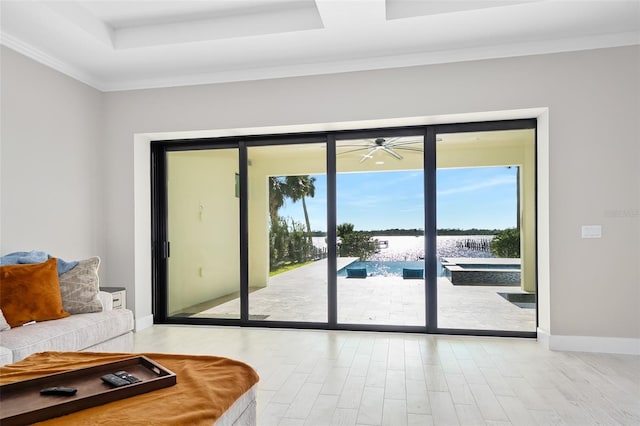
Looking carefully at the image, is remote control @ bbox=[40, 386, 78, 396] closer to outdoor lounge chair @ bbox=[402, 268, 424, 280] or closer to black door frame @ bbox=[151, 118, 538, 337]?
black door frame @ bbox=[151, 118, 538, 337]

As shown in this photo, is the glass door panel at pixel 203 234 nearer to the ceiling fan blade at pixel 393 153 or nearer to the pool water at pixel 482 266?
the ceiling fan blade at pixel 393 153

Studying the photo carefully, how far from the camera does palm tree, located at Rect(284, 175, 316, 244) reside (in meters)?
4.48

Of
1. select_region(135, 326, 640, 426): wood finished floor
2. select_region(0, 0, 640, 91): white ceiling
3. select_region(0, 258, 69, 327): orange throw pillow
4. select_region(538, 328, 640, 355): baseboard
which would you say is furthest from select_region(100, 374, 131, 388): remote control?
select_region(538, 328, 640, 355): baseboard

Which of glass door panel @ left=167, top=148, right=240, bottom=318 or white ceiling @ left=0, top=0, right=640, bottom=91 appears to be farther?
glass door panel @ left=167, top=148, right=240, bottom=318

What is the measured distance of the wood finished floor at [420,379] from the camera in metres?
2.35

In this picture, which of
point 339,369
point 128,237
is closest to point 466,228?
point 339,369

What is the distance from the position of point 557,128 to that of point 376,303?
2.45 metres

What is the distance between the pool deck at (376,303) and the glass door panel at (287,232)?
11mm

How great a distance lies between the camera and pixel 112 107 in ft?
14.8

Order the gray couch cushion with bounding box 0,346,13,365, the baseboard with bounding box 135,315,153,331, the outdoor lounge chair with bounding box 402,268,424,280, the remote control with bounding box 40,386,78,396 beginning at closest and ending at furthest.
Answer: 1. the remote control with bounding box 40,386,78,396
2. the gray couch cushion with bounding box 0,346,13,365
3. the outdoor lounge chair with bounding box 402,268,424,280
4. the baseboard with bounding box 135,315,153,331

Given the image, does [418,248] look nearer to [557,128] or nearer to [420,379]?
[420,379]

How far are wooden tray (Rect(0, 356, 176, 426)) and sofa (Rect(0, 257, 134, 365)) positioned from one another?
1.04 m

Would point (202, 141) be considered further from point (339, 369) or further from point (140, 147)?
point (339, 369)

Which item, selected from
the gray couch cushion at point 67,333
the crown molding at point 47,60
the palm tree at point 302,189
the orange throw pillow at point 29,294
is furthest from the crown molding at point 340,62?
the gray couch cushion at point 67,333
